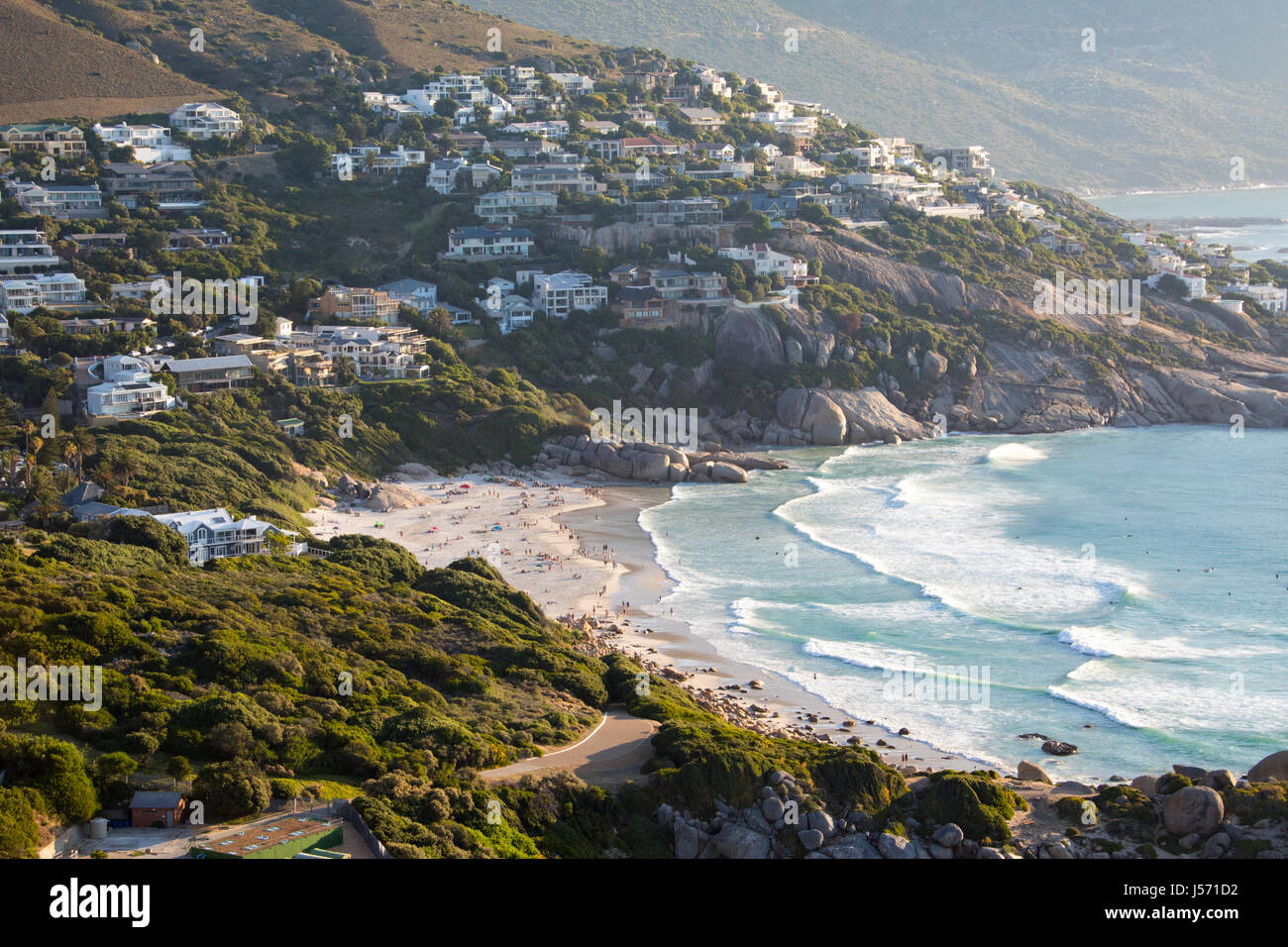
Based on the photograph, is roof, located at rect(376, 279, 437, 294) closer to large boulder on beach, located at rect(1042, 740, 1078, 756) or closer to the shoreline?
the shoreline

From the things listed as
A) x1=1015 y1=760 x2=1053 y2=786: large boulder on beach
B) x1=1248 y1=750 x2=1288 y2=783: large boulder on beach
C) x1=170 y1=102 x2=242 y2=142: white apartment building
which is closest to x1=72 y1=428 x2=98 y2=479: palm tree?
x1=1015 y1=760 x2=1053 y2=786: large boulder on beach

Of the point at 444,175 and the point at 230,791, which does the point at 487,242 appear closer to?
the point at 444,175

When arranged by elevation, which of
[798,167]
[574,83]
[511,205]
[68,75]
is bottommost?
[511,205]

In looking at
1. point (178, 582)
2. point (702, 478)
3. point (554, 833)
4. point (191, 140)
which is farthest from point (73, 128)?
point (554, 833)

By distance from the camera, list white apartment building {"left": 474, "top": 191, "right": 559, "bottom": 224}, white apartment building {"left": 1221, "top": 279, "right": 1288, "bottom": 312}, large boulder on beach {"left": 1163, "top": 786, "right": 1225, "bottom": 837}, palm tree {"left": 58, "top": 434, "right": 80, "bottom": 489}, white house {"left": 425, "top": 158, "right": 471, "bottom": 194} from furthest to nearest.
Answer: white apartment building {"left": 1221, "top": 279, "right": 1288, "bottom": 312} < white house {"left": 425, "top": 158, "right": 471, "bottom": 194} < white apartment building {"left": 474, "top": 191, "right": 559, "bottom": 224} < palm tree {"left": 58, "top": 434, "right": 80, "bottom": 489} < large boulder on beach {"left": 1163, "top": 786, "right": 1225, "bottom": 837}

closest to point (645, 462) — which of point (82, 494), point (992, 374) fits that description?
point (992, 374)

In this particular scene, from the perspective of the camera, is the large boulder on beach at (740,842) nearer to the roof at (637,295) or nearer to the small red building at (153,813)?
the small red building at (153,813)

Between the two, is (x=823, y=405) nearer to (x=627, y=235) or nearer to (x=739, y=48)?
(x=627, y=235)
